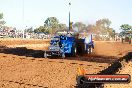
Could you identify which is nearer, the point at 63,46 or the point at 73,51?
the point at 63,46

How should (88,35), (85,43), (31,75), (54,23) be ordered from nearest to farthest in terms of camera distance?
(31,75) → (85,43) → (88,35) → (54,23)

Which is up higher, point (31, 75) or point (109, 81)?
point (109, 81)

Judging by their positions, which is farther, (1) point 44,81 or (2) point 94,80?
(1) point 44,81

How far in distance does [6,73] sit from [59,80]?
2.59m

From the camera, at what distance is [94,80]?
4.07 m

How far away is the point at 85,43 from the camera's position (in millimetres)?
24984

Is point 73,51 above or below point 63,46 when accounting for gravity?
below

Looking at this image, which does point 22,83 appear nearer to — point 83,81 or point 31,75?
point 31,75

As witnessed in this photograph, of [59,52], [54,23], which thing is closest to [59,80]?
[59,52]

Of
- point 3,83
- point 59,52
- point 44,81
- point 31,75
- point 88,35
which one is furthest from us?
point 88,35

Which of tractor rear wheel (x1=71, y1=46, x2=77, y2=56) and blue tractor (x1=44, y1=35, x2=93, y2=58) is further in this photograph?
tractor rear wheel (x1=71, y1=46, x2=77, y2=56)

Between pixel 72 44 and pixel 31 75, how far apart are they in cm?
1000

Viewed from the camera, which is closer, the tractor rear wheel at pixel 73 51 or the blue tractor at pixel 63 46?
the blue tractor at pixel 63 46

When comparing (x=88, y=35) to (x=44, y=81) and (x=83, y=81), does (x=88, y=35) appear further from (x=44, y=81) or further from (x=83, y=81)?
(x=83, y=81)
